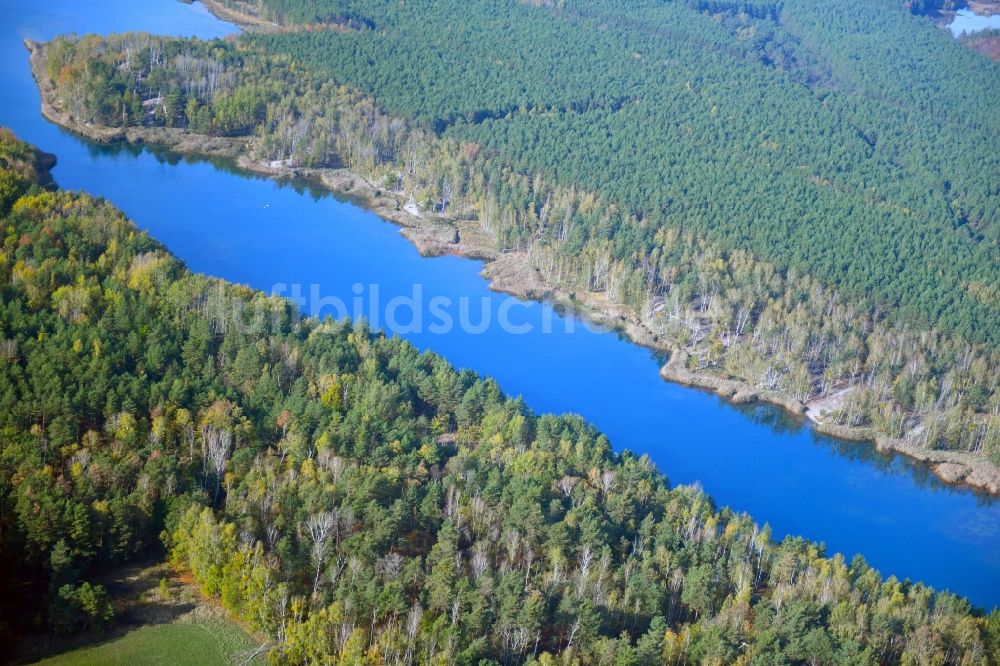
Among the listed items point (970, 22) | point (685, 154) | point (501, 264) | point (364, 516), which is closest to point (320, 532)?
point (364, 516)

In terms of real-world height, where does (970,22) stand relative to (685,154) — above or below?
above

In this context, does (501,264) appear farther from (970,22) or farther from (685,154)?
(970,22)

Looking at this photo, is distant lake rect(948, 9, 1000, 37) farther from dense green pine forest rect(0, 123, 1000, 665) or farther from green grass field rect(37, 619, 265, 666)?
green grass field rect(37, 619, 265, 666)

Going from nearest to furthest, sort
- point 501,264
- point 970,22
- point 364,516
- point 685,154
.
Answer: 1. point 364,516
2. point 501,264
3. point 685,154
4. point 970,22

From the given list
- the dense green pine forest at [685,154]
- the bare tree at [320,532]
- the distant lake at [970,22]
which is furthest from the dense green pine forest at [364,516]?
the distant lake at [970,22]

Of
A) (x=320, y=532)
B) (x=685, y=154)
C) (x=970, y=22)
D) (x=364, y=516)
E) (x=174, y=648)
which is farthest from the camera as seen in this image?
(x=970, y=22)

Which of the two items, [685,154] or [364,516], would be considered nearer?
[364,516]
